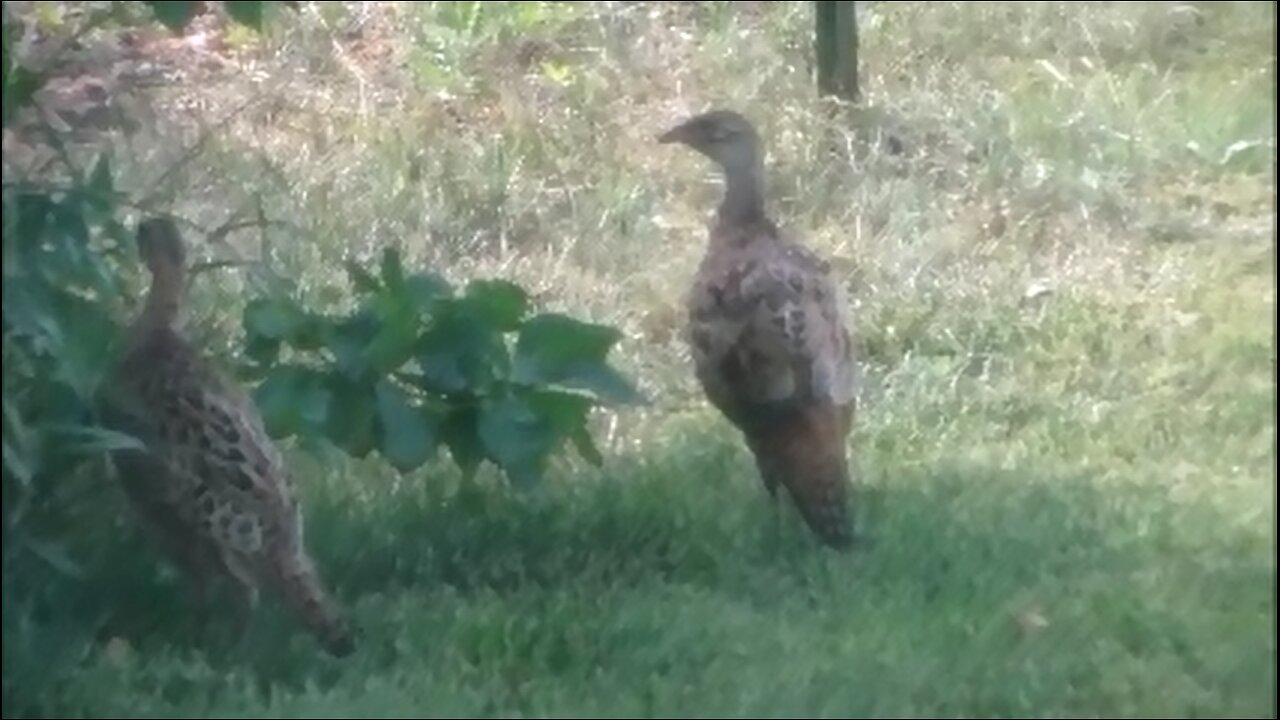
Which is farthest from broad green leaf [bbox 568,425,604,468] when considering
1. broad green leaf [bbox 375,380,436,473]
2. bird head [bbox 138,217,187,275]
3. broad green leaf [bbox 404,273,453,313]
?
bird head [bbox 138,217,187,275]

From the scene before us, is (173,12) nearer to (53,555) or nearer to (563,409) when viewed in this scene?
(53,555)

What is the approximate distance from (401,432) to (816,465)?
1.09 meters

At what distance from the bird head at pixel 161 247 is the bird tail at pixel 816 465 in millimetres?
1531

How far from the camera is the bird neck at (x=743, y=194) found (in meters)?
7.70

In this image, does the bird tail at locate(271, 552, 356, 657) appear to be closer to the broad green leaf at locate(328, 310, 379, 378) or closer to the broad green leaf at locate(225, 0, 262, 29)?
the broad green leaf at locate(328, 310, 379, 378)

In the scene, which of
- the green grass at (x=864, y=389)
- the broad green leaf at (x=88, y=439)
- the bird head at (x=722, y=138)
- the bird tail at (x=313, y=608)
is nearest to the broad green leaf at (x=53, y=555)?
the green grass at (x=864, y=389)

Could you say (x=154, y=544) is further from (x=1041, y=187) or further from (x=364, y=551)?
(x=1041, y=187)

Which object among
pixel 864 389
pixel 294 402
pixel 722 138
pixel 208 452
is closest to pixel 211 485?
pixel 208 452

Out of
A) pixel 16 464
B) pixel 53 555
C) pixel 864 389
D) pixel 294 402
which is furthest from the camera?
pixel 864 389

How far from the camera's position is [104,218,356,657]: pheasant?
6238mm

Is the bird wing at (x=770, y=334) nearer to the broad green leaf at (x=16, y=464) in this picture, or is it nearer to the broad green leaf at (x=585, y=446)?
the broad green leaf at (x=585, y=446)

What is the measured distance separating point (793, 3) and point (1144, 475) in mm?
4359

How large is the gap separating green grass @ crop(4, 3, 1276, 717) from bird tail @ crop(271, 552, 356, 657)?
0.20ft

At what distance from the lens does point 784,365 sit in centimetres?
705
